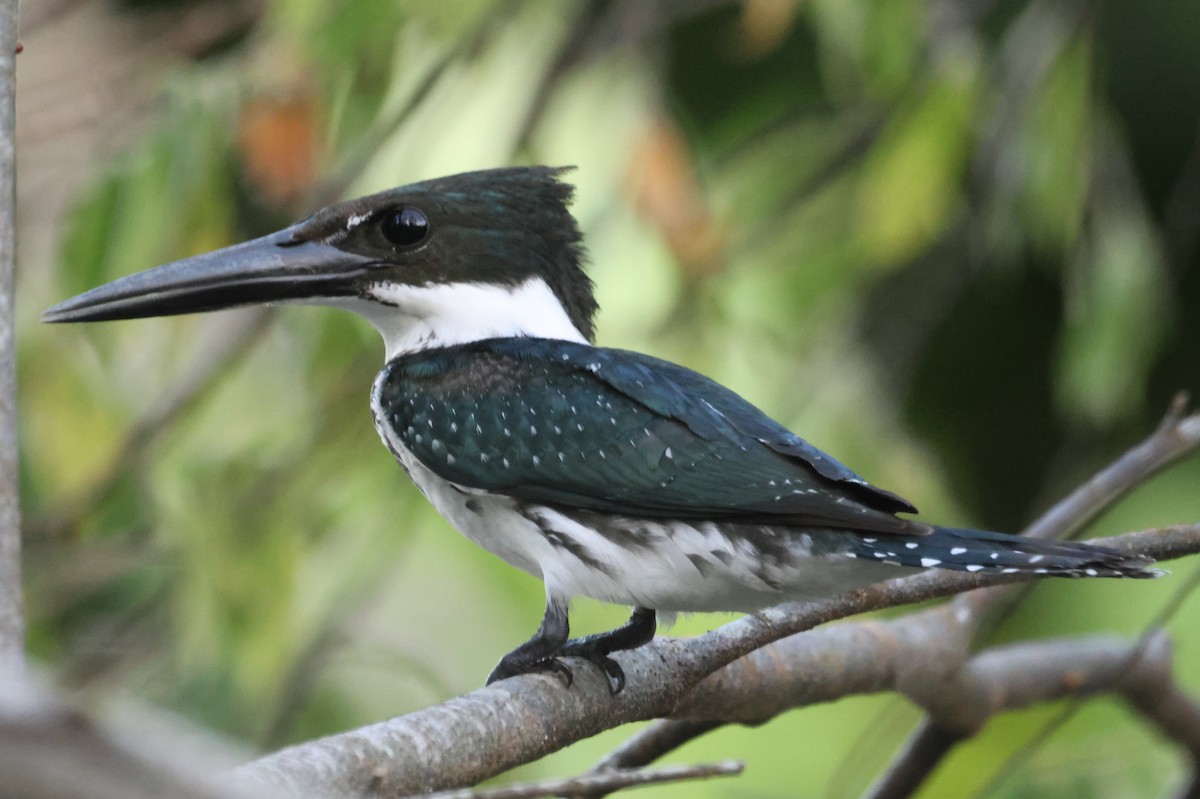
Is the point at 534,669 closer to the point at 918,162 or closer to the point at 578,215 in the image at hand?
the point at 918,162

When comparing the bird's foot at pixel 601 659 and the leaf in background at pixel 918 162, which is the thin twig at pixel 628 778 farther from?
the leaf in background at pixel 918 162

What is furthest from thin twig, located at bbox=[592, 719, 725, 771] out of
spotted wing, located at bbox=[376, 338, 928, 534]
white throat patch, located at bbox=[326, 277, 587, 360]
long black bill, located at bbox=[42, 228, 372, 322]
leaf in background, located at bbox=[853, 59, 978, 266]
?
leaf in background, located at bbox=[853, 59, 978, 266]

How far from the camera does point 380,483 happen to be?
10.4 feet

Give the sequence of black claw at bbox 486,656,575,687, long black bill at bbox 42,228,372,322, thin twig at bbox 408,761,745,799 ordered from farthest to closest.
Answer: long black bill at bbox 42,228,372,322, black claw at bbox 486,656,575,687, thin twig at bbox 408,761,745,799

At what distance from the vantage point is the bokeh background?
2.84 metres

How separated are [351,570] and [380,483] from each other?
0.21 m

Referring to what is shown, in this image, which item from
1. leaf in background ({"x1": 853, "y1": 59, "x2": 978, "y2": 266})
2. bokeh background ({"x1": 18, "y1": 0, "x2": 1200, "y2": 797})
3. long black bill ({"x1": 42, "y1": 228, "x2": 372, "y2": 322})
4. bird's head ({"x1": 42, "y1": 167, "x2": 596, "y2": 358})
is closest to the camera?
long black bill ({"x1": 42, "y1": 228, "x2": 372, "y2": 322})

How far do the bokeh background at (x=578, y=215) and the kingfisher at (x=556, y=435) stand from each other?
15.8 inches

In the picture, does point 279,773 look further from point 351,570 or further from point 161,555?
point 161,555

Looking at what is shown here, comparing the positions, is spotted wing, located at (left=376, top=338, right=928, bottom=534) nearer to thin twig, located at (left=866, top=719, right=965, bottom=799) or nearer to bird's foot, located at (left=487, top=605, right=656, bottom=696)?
bird's foot, located at (left=487, top=605, right=656, bottom=696)

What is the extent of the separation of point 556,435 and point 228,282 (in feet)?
1.83

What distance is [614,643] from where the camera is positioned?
2068 millimetres

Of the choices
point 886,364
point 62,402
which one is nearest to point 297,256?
point 62,402

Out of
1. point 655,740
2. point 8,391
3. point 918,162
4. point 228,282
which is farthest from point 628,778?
point 918,162
